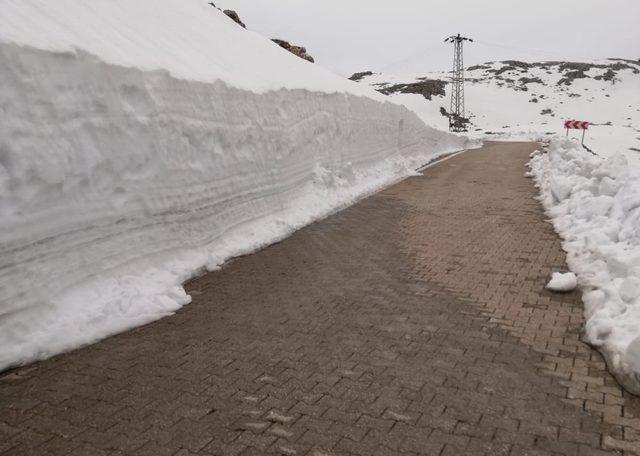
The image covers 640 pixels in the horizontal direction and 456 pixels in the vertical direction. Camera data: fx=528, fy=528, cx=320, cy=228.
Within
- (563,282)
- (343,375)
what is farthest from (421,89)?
(343,375)

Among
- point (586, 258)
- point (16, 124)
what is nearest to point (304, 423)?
point (16, 124)

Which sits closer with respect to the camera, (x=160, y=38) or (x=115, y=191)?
(x=115, y=191)

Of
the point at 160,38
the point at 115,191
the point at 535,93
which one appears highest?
the point at 160,38

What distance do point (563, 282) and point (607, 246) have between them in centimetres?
83

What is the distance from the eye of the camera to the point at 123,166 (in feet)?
19.0

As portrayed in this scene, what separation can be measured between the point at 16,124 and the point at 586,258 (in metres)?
6.30

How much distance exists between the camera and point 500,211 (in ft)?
33.2

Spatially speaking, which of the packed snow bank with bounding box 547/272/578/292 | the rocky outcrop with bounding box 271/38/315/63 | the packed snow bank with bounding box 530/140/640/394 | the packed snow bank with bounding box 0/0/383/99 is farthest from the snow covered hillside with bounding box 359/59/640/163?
the packed snow bank with bounding box 547/272/578/292

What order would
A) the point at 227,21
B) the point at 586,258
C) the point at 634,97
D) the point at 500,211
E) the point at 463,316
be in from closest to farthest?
the point at 463,316
the point at 586,258
the point at 500,211
the point at 227,21
the point at 634,97

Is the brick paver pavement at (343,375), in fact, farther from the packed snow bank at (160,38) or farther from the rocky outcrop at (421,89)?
the rocky outcrop at (421,89)

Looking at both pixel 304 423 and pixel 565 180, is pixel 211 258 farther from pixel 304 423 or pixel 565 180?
pixel 565 180

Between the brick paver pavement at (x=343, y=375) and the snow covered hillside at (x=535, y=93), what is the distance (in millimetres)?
51981

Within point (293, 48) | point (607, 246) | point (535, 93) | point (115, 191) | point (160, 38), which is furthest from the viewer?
point (535, 93)

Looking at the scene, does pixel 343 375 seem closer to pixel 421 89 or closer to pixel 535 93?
pixel 421 89
